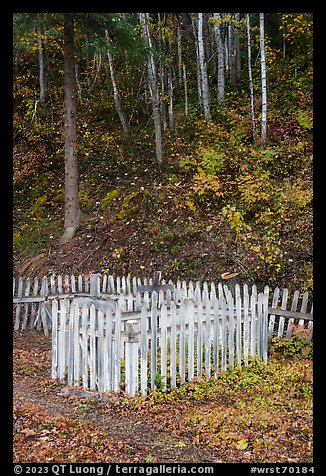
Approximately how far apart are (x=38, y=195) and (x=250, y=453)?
569 inches

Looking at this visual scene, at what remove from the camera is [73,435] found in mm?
5074

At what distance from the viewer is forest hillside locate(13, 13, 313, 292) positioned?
38.1 ft

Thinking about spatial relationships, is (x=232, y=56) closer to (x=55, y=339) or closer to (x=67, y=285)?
(x=67, y=285)

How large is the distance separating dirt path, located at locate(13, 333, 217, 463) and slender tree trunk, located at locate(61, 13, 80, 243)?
7057 millimetres

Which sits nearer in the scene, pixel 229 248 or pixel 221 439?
pixel 221 439

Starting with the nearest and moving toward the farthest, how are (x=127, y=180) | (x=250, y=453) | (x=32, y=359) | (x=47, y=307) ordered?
1. (x=250, y=453)
2. (x=32, y=359)
3. (x=47, y=307)
4. (x=127, y=180)

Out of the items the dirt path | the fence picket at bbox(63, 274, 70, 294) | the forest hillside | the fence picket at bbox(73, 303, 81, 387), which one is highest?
the forest hillside

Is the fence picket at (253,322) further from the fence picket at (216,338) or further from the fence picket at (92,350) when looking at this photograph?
the fence picket at (92,350)

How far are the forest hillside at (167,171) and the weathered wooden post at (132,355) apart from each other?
4.78m

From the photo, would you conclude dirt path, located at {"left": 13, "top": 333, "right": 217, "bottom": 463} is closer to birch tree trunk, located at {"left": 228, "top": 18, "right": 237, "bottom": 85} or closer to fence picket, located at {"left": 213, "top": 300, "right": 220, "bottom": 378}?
fence picket, located at {"left": 213, "top": 300, "right": 220, "bottom": 378}

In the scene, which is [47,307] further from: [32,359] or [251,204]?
[251,204]

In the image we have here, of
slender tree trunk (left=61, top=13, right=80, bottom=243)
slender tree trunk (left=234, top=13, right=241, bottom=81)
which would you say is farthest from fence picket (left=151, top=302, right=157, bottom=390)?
slender tree trunk (left=234, top=13, right=241, bottom=81)

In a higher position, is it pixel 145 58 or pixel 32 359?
pixel 145 58

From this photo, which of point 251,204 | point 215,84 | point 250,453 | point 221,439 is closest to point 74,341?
point 221,439
